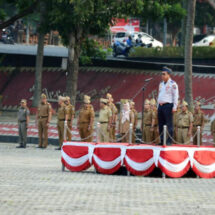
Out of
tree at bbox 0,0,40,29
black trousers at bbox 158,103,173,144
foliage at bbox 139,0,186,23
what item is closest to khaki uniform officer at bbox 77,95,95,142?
black trousers at bbox 158,103,173,144

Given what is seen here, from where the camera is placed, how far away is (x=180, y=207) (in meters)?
12.4

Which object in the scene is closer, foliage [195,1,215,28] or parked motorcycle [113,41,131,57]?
parked motorcycle [113,41,131,57]

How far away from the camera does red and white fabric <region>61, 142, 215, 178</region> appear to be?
1791 cm

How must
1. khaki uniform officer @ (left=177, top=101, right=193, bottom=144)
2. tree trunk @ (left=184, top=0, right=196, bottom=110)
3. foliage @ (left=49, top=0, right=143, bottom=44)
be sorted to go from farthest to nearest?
foliage @ (left=49, top=0, right=143, bottom=44), tree trunk @ (left=184, top=0, right=196, bottom=110), khaki uniform officer @ (left=177, top=101, right=193, bottom=144)

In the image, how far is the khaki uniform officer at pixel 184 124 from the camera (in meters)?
25.5

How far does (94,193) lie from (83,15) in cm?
1977

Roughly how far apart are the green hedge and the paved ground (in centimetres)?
2804

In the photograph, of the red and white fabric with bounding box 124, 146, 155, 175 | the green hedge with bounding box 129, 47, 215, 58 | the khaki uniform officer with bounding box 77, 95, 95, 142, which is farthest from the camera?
the green hedge with bounding box 129, 47, 215, 58

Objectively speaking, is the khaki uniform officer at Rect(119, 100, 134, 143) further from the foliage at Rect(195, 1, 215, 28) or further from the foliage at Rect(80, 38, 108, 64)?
the foliage at Rect(195, 1, 215, 28)

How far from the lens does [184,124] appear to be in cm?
2564

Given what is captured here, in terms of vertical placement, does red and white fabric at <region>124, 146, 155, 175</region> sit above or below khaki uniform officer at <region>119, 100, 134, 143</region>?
below

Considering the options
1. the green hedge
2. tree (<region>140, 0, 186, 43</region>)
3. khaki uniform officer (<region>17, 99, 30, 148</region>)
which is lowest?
khaki uniform officer (<region>17, 99, 30, 148</region>)

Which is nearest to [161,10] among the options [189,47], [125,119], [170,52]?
[189,47]

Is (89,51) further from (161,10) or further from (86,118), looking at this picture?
(86,118)
